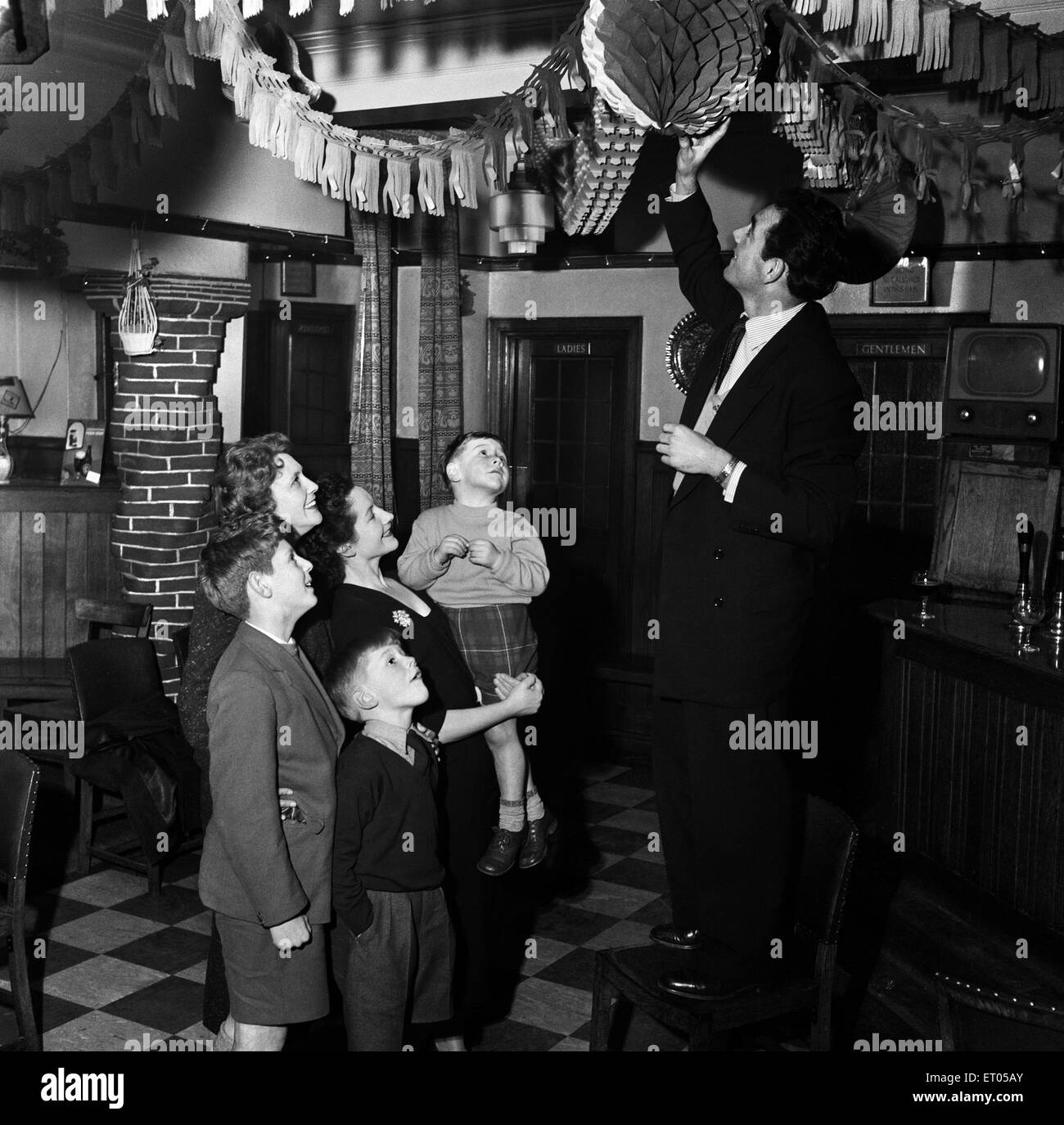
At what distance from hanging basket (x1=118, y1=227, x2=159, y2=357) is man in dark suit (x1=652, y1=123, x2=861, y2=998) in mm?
A: 4029

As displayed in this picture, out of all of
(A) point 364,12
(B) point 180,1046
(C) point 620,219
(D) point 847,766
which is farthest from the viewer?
(C) point 620,219

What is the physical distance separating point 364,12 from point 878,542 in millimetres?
4243

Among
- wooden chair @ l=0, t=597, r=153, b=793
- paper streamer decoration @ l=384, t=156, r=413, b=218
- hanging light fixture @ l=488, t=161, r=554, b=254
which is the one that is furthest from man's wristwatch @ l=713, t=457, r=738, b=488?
wooden chair @ l=0, t=597, r=153, b=793

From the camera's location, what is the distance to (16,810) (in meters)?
3.27

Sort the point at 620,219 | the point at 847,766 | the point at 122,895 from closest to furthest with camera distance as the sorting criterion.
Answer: the point at 122,895 → the point at 847,766 → the point at 620,219

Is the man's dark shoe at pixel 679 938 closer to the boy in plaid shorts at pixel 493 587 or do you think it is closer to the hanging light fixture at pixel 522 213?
the boy in plaid shorts at pixel 493 587

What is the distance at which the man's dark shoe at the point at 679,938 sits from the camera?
275cm

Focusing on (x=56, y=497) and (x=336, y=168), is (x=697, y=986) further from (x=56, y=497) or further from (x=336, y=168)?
(x=56, y=497)

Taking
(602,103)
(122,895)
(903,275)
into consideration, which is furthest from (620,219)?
(122,895)

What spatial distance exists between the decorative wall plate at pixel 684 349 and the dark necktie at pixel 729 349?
4939 millimetres

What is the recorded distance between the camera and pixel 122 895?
482 cm

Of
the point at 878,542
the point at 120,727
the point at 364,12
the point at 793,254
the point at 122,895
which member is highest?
the point at 364,12

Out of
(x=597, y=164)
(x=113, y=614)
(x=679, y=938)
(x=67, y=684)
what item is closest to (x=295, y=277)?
(x=113, y=614)

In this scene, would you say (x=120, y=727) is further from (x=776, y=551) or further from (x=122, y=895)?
(x=776, y=551)
